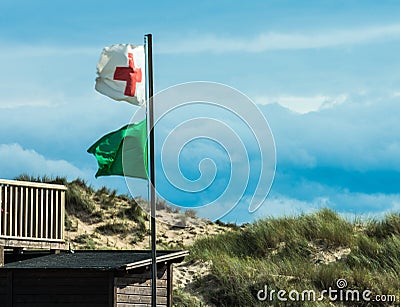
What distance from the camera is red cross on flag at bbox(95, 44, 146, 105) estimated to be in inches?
701

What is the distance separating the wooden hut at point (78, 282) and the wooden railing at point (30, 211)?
0.92m

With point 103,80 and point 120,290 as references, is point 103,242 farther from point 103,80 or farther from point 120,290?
point 103,80

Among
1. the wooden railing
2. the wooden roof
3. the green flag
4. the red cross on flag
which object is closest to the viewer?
the red cross on flag

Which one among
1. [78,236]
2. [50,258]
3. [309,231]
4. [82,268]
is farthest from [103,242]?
[82,268]

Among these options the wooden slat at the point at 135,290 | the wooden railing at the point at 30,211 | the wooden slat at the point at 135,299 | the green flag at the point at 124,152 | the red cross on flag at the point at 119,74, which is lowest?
the wooden slat at the point at 135,299

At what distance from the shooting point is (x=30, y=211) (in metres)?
22.9

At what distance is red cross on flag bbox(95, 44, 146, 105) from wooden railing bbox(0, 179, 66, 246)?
18.1 ft

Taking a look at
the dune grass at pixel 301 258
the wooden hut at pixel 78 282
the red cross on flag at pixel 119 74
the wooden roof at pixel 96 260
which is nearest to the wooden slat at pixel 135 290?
the wooden hut at pixel 78 282

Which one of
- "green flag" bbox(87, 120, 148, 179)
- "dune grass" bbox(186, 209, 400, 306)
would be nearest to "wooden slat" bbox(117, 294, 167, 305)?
"green flag" bbox(87, 120, 148, 179)

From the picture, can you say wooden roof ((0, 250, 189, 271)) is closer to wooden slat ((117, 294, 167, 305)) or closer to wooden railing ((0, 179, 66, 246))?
wooden railing ((0, 179, 66, 246))

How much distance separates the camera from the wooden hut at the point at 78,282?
20.8 meters

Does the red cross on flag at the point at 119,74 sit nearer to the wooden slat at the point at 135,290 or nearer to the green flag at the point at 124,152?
the green flag at the point at 124,152

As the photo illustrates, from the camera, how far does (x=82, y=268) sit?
2059 cm

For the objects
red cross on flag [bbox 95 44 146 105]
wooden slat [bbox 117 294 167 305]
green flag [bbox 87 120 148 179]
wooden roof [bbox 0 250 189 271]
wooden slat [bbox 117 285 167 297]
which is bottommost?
wooden slat [bbox 117 294 167 305]
